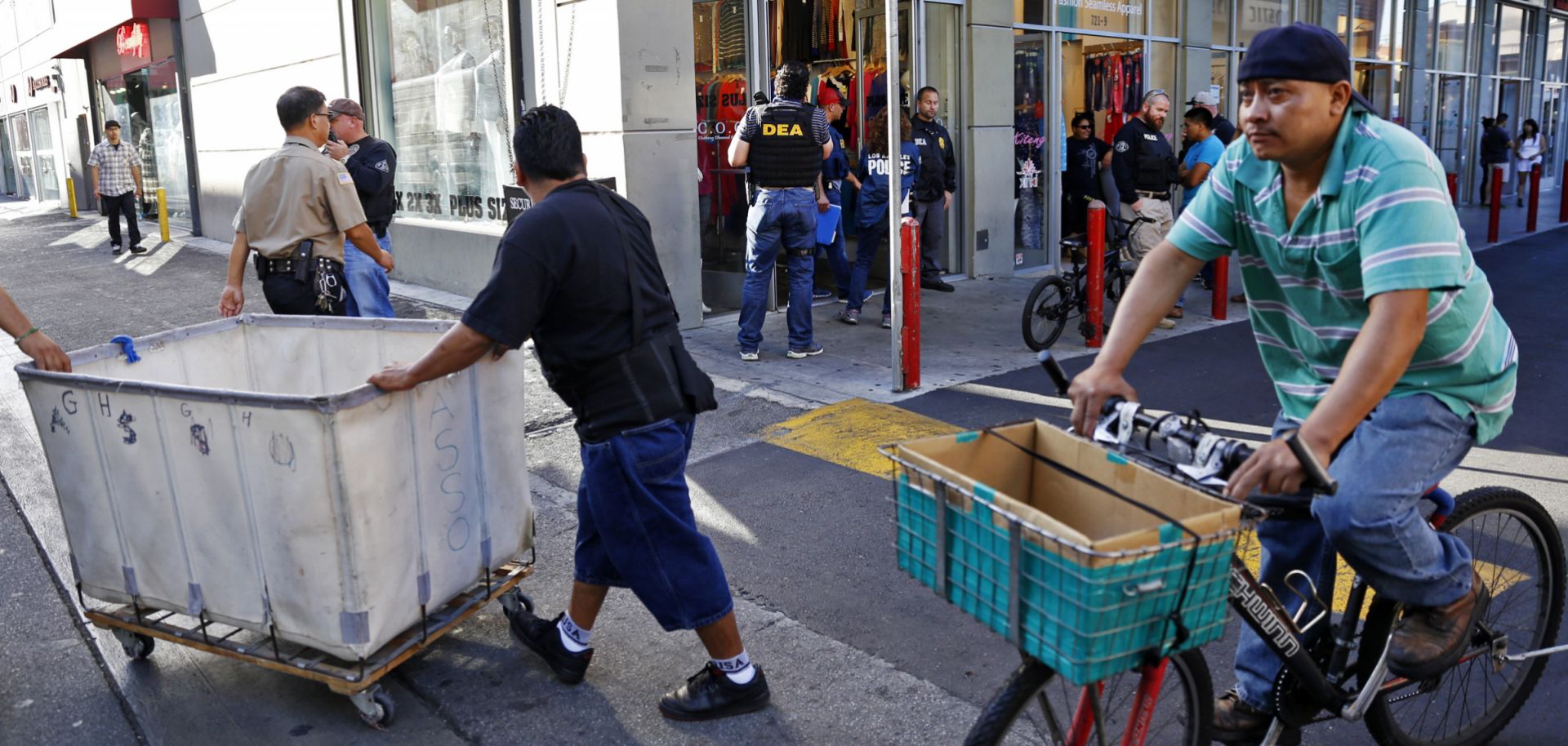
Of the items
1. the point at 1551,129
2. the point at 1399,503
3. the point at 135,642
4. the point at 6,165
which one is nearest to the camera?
the point at 1399,503

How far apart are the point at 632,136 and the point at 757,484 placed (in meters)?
4.07

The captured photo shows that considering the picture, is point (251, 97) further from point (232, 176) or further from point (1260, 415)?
point (1260, 415)

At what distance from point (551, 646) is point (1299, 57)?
269cm

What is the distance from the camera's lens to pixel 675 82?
924 cm

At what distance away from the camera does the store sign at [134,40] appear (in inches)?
769

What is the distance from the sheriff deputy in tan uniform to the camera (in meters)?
5.72

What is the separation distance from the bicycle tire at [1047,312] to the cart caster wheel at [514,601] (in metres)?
5.24

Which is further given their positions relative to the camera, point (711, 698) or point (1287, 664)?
point (711, 698)

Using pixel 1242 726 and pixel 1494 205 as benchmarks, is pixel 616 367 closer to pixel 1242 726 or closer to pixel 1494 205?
pixel 1242 726

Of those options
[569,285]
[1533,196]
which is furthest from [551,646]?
[1533,196]

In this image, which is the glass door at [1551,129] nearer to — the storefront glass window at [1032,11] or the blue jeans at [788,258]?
the storefront glass window at [1032,11]

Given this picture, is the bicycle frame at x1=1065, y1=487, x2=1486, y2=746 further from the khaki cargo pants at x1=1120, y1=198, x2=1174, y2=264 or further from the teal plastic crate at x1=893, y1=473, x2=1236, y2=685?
the khaki cargo pants at x1=1120, y1=198, x2=1174, y2=264

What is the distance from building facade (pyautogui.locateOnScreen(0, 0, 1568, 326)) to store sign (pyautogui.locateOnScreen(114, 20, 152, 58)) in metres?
0.13

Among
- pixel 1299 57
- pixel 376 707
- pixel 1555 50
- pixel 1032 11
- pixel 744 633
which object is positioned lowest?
pixel 744 633
